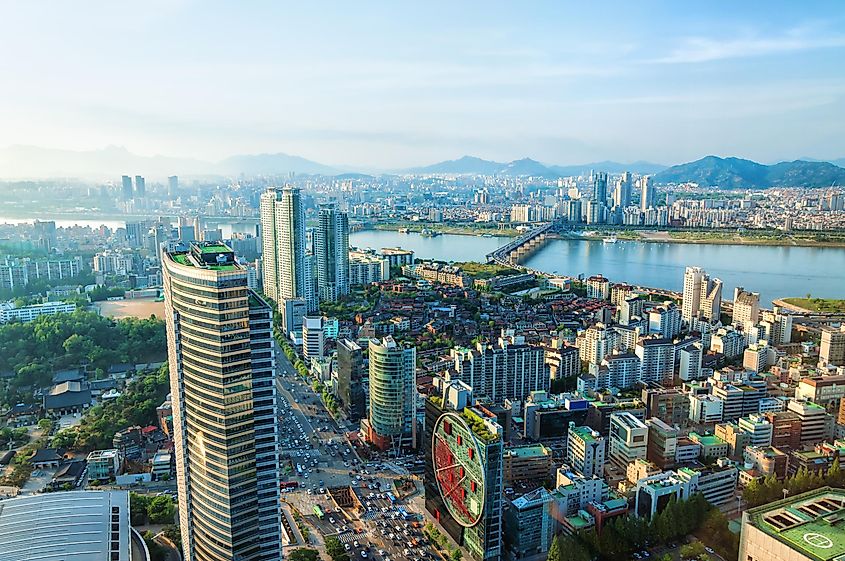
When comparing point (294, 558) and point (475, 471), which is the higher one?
point (475, 471)

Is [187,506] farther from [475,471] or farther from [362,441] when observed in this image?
[362,441]

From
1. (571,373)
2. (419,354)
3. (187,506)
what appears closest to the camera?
(187,506)

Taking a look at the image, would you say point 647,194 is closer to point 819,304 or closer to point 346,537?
point 819,304

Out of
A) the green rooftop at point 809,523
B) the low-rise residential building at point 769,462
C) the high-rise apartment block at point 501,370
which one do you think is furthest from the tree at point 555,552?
the high-rise apartment block at point 501,370

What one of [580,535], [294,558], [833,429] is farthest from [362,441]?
[833,429]

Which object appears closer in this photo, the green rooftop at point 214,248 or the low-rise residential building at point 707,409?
the green rooftop at point 214,248

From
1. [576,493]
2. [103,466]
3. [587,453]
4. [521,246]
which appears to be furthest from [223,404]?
[521,246]

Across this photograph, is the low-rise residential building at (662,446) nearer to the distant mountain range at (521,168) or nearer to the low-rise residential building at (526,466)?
the low-rise residential building at (526,466)
